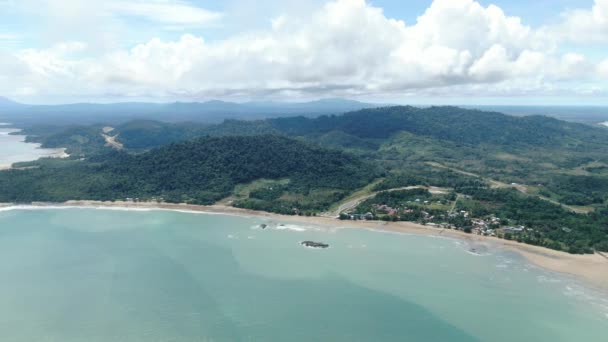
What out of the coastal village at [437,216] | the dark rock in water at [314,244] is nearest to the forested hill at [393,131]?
the coastal village at [437,216]

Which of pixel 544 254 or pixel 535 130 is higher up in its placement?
pixel 535 130

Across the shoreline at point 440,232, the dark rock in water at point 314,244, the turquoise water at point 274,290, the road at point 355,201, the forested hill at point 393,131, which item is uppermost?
the forested hill at point 393,131

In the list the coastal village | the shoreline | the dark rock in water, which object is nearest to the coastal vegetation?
the coastal village

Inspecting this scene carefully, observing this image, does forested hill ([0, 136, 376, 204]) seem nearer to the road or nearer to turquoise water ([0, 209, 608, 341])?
the road

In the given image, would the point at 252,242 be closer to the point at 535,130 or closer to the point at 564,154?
the point at 564,154

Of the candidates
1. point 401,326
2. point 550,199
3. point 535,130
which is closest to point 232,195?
point 401,326

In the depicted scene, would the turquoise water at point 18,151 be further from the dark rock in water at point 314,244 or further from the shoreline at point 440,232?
the dark rock in water at point 314,244
